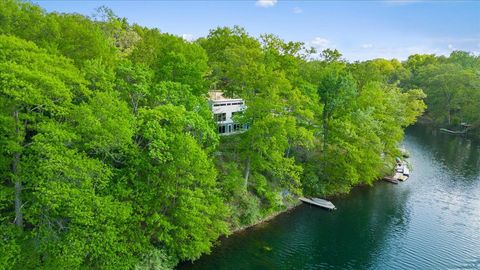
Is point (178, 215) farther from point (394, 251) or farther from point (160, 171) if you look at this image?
point (394, 251)

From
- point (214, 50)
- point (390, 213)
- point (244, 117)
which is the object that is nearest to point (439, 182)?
point (390, 213)

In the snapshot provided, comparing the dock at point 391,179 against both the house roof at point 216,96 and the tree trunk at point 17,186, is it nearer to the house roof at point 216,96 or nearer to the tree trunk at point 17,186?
the house roof at point 216,96

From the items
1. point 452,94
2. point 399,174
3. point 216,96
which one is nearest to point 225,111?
point 216,96

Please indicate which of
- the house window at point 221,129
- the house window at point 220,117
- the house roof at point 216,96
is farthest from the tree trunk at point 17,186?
the house window at point 221,129

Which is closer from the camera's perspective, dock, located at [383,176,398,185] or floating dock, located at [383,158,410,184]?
dock, located at [383,176,398,185]

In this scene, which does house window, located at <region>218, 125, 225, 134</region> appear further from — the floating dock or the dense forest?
the floating dock

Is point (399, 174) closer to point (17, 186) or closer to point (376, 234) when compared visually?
point (376, 234)

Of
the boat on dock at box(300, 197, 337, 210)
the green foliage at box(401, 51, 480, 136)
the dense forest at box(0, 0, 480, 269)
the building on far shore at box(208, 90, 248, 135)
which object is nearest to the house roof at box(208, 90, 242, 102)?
the building on far shore at box(208, 90, 248, 135)
